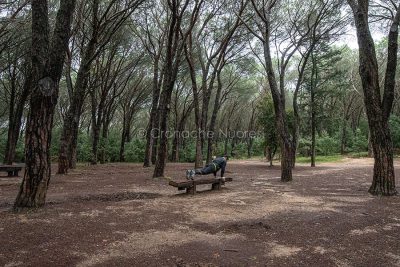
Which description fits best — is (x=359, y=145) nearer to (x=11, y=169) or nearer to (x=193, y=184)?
(x=193, y=184)

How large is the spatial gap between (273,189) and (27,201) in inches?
285

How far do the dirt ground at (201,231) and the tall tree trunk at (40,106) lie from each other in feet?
1.85

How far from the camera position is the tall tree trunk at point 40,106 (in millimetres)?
6820

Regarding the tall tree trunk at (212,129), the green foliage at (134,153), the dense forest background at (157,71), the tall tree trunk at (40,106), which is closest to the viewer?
the tall tree trunk at (40,106)

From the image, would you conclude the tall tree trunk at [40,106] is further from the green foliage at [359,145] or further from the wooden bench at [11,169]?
the green foliage at [359,145]

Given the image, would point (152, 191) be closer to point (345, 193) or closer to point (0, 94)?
point (345, 193)

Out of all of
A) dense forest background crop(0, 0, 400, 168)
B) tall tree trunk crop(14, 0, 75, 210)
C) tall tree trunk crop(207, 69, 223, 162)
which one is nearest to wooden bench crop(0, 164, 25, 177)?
dense forest background crop(0, 0, 400, 168)

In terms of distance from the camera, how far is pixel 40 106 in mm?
6852

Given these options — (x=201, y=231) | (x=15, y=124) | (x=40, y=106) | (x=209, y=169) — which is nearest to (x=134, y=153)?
(x=15, y=124)

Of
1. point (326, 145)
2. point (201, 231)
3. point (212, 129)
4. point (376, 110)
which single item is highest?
point (212, 129)

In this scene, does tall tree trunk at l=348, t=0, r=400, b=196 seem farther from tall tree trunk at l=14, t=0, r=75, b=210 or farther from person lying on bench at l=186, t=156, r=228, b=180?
tall tree trunk at l=14, t=0, r=75, b=210

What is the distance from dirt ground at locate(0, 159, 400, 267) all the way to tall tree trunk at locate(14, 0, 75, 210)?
1.85 ft

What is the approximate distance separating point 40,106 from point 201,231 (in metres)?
3.97

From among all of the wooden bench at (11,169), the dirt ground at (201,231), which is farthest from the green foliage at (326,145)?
the wooden bench at (11,169)
